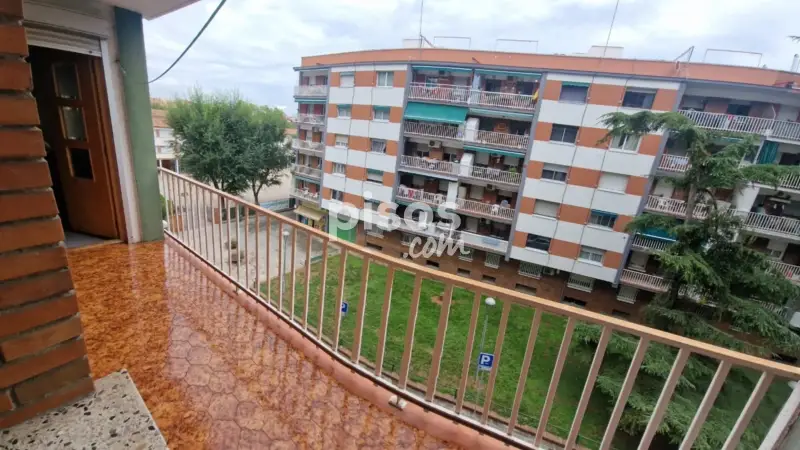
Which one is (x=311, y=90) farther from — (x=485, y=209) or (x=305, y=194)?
(x=485, y=209)

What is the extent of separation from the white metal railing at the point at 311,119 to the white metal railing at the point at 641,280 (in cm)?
1371

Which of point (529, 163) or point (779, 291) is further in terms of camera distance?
point (529, 163)

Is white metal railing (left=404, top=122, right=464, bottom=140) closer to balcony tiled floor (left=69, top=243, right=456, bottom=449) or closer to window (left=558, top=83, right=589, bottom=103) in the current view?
window (left=558, top=83, right=589, bottom=103)

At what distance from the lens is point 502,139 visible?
11211 millimetres

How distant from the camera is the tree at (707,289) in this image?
5.75 m

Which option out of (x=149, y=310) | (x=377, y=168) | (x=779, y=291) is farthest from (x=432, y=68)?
(x=149, y=310)

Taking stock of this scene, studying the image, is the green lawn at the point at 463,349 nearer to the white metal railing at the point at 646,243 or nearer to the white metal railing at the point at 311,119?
the white metal railing at the point at 646,243

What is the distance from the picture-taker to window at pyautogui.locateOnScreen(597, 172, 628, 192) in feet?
32.5

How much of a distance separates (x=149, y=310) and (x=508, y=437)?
2.22m

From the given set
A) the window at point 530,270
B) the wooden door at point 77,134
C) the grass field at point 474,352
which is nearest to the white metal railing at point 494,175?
the window at point 530,270

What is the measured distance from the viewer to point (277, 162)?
15039 mm

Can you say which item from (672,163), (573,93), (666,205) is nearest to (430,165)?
(573,93)

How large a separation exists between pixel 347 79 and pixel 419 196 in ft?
18.9

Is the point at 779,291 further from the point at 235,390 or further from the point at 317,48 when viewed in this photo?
the point at 317,48
